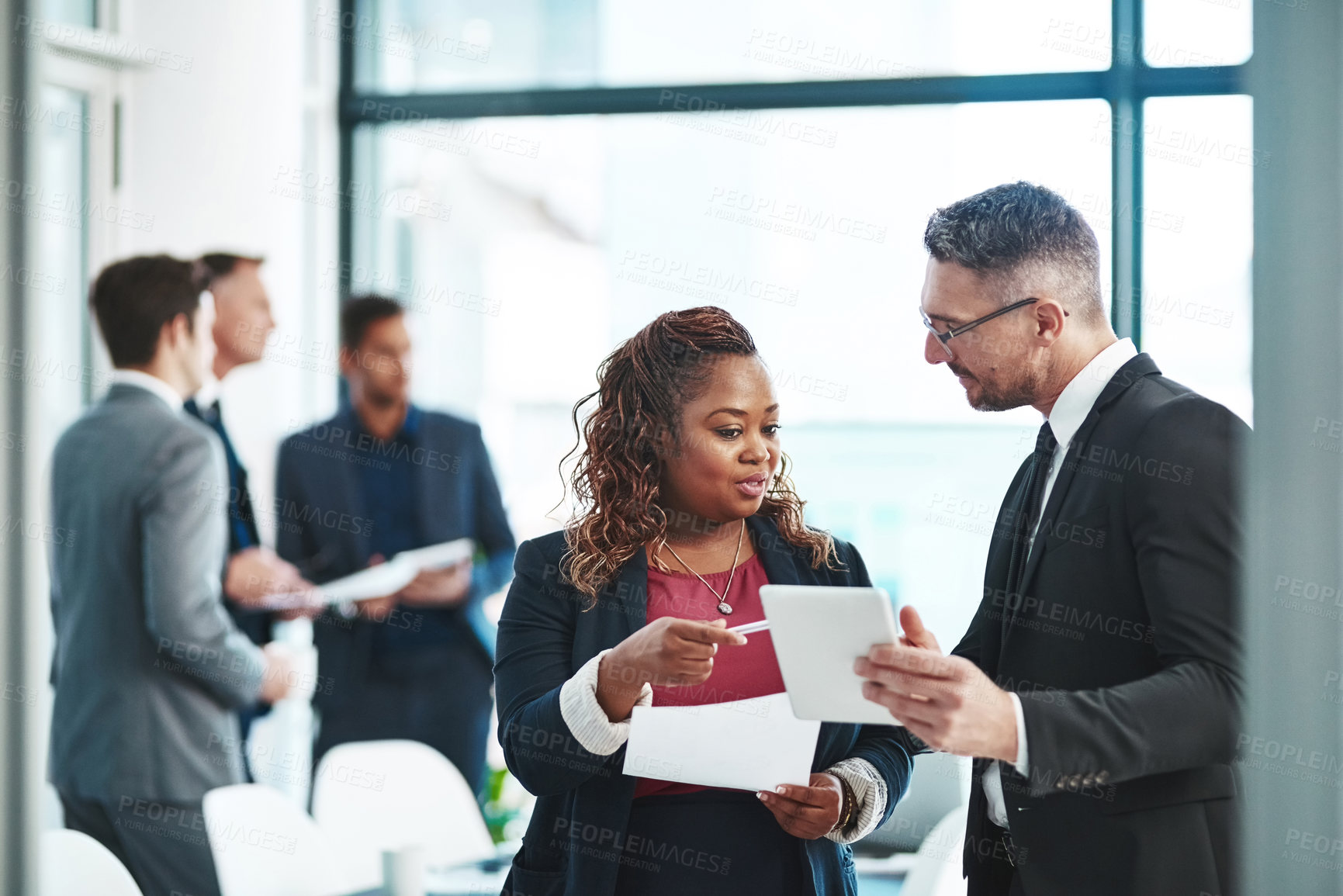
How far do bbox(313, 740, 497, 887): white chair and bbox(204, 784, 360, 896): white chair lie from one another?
381mm

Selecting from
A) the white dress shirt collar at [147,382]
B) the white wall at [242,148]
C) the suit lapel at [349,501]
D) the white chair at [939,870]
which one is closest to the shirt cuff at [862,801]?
the white chair at [939,870]

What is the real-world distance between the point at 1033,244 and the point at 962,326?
0.16 m

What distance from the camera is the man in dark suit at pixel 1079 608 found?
136cm

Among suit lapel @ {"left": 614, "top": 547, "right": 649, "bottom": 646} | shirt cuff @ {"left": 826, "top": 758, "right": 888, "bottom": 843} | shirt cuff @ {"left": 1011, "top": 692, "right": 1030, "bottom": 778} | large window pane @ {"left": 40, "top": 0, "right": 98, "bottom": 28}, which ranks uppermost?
large window pane @ {"left": 40, "top": 0, "right": 98, "bottom": 28}

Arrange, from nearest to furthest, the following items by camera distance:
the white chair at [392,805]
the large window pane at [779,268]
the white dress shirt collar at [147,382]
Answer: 1. the white dress shirt collar at [147,382]
2. the white chair at [392,805]
3. the large window pane at [779,268]

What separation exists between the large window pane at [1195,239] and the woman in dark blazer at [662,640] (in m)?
2.59

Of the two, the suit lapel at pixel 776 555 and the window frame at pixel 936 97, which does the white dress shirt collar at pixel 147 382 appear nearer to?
the suit lapel at pixel 776 555

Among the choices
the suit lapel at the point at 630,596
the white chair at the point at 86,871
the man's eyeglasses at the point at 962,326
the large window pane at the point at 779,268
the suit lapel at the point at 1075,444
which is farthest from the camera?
the large window pane at the point at 779,268

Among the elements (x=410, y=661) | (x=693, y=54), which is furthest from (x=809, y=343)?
(x=410, y=661)

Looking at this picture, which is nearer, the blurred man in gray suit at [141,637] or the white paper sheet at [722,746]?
the white paper sheet at [722,746]

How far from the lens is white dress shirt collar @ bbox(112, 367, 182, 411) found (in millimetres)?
2883

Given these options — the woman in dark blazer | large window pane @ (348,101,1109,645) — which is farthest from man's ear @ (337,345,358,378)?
the woman in dark blazer

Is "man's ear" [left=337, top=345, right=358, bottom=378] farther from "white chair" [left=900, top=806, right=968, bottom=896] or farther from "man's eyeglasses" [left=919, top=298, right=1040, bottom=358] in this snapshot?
"man's eyeglasses" [left=919, top=298, right=1040, bottom=358]

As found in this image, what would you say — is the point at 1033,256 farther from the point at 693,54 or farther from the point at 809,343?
the point at 693,54
